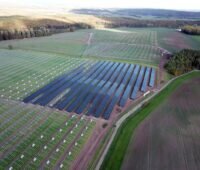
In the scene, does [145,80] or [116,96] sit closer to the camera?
[116,96]

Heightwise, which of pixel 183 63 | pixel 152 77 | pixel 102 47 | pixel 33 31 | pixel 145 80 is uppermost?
pixel 33 31

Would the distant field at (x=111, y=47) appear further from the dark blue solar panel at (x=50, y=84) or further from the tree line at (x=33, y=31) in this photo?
the dark blue solar panel at (x=50, y=84)

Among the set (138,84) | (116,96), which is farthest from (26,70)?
(138,84)

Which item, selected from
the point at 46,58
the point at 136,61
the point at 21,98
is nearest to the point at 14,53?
the point at 46,58

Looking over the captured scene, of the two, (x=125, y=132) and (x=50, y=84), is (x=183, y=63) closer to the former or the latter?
(x=125, y=132)

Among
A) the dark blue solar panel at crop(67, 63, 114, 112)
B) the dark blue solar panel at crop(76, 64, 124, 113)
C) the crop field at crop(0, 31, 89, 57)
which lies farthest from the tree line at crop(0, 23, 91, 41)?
the dark blue solar panel at crop(76, 64, 124, 113)

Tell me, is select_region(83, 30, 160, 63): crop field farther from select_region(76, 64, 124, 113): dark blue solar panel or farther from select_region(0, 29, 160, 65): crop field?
select_region(76, 64, 124, 113): dark blue solar panel

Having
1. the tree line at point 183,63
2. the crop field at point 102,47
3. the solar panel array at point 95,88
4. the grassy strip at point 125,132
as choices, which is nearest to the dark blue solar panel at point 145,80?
the solar panel array at point 95,88

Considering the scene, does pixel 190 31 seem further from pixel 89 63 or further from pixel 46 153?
pixel 46 153
